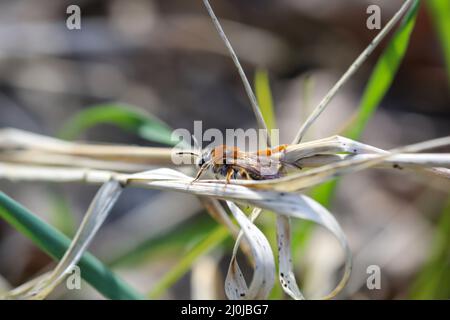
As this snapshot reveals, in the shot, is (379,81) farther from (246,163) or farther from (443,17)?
(246,163)

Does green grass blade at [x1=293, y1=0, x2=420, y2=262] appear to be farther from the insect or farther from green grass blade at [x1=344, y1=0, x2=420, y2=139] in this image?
the insect

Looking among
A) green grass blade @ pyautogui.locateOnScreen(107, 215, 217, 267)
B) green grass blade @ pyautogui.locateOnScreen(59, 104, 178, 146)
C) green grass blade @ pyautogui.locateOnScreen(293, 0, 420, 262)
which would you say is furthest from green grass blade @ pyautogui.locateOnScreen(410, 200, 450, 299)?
green grass blade @ pyautogui.locateOnScreen(59, 104, 178, 146)

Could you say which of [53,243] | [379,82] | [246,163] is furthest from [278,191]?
[379,82]

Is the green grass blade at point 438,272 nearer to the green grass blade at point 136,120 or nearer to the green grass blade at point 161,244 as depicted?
the green grass blade at point 161,244

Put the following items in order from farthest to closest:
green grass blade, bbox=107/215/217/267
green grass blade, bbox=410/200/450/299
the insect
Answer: green grass blade, bbox=107/215/217/267
green grass blade, bbox=410/200/450/299
the insect

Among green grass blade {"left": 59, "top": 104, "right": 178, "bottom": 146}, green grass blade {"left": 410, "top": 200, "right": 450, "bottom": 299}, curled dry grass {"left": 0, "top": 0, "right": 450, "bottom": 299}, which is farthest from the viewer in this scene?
green grass blade {"left": 59, "top": 104, "right": 178, "bottom": 146}

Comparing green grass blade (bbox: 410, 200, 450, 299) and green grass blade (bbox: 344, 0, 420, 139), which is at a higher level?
green grass blade (bbox: 344, 0, 420, 139)
